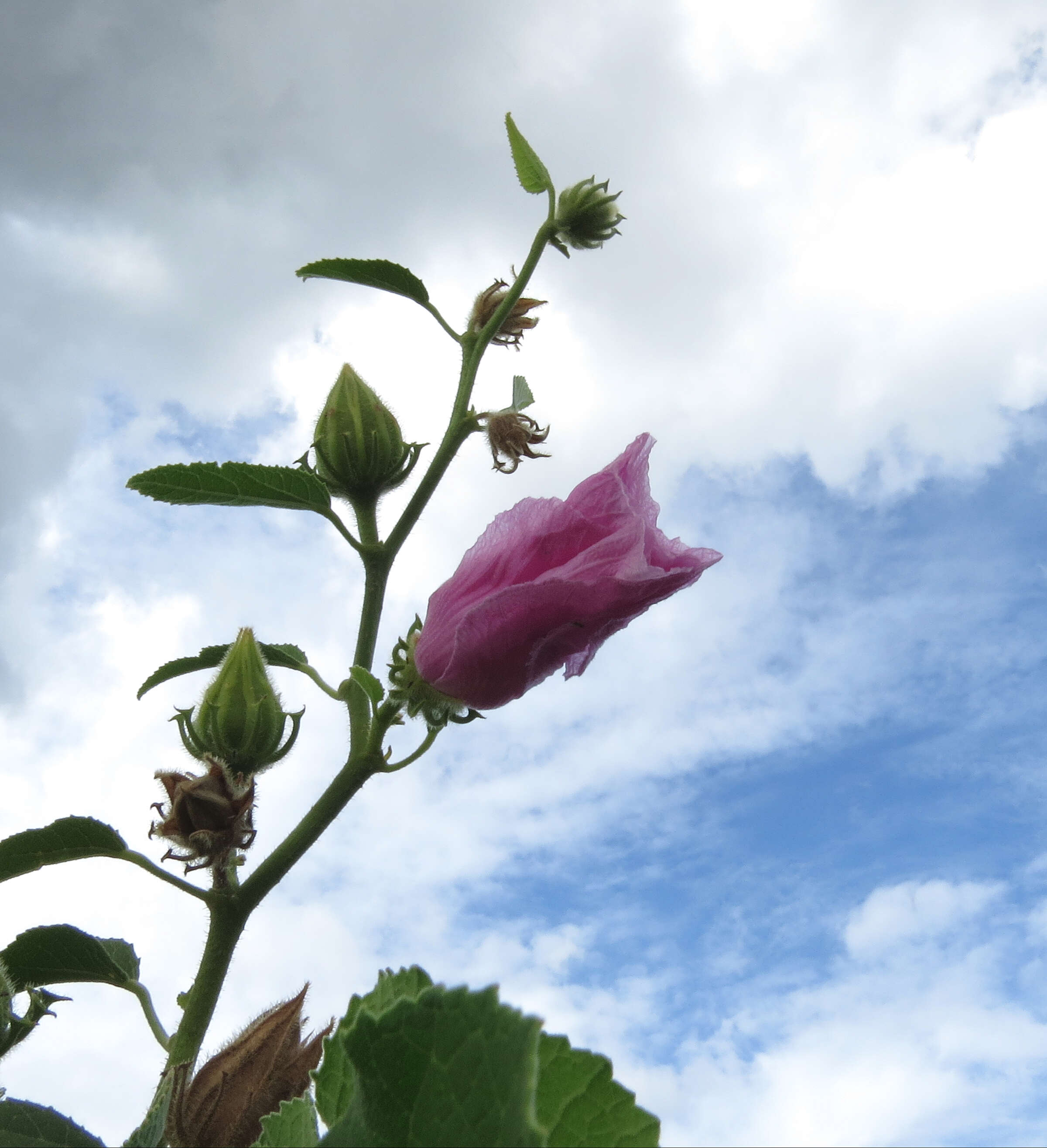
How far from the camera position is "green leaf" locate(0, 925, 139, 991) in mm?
1424

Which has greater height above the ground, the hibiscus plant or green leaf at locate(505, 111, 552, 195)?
green leaf at locate(505, 111, 552, 195)

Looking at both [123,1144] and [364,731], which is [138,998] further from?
[123,1144]

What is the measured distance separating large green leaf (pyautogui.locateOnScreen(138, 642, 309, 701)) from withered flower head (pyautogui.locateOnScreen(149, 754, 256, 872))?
0.31 meters

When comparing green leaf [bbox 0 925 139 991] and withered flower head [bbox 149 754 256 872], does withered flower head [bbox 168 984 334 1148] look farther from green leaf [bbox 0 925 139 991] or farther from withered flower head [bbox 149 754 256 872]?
green leaf [bbox 0 925 139 991]

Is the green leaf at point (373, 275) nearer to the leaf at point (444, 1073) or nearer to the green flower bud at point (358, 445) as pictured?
the green flower bud at point (358, 445)

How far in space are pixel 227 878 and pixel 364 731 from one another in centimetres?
25

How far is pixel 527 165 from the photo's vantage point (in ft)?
5.82

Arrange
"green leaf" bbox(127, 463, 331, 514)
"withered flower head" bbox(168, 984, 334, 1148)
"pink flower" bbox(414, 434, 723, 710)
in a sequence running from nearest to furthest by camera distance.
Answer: "withered flower head" bbox(168, 984, 334, 1148) < "pink flower" bbox(414, 434, 723, 710) < "green leaf" bbox(127, 463, 331, 514)

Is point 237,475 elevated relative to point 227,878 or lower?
elevated

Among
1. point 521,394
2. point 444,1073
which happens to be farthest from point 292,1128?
point 521,394

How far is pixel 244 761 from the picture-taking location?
1.43 meters

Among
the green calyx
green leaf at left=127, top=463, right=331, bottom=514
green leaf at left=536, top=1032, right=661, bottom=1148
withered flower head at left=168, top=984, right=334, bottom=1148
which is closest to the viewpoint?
green leaf at left=536, top=1032, right=661, bottom=1148

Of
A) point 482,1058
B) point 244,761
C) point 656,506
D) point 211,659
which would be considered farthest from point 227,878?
point 482,1058

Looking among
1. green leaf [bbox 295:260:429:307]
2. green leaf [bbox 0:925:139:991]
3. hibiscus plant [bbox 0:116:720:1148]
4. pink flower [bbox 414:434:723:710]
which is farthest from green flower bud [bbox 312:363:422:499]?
green leaf [bbox 0:925:139:991]
